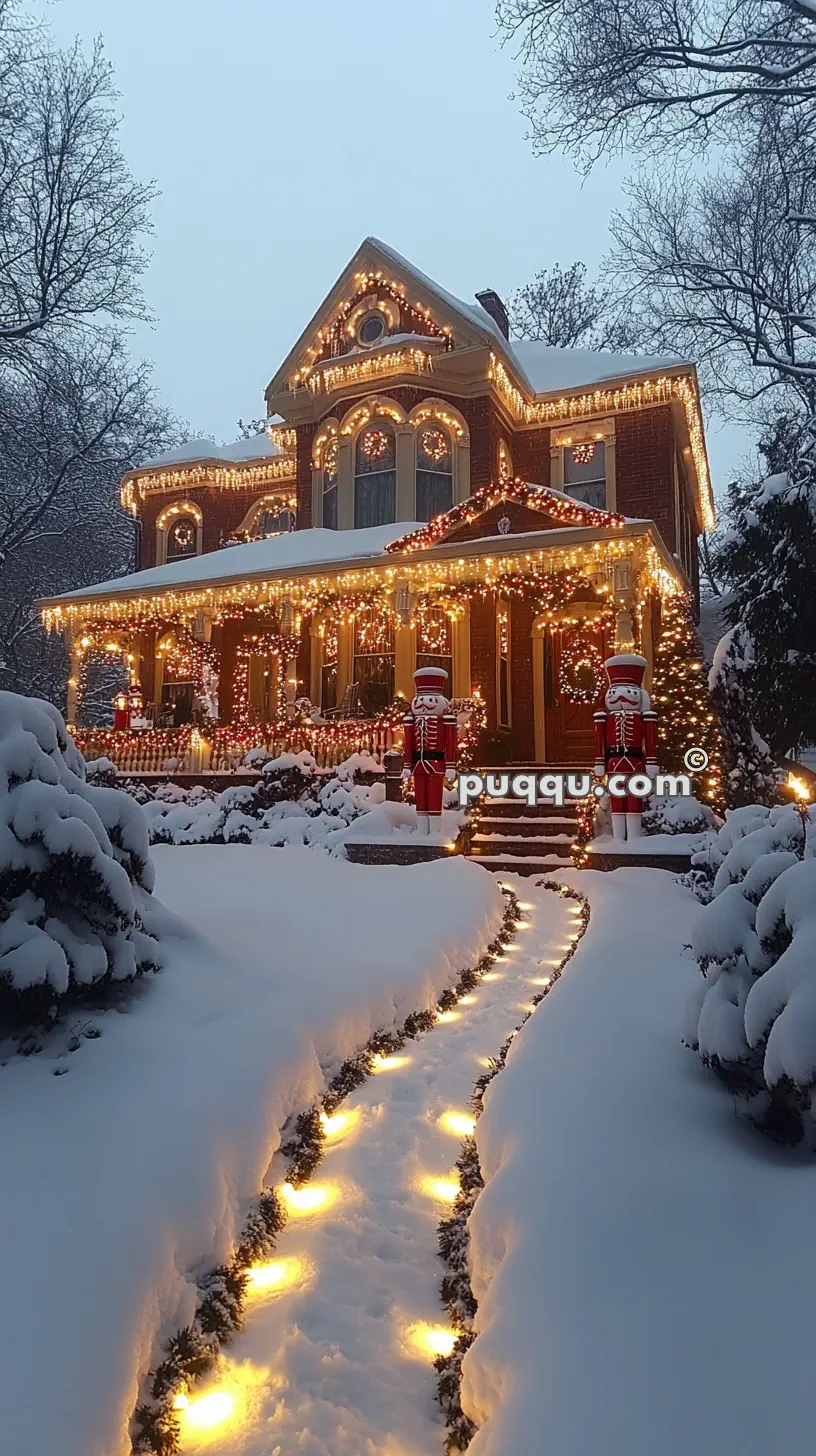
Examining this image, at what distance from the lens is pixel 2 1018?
130 inches

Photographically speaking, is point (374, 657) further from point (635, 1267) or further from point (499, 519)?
point (635, 1267)

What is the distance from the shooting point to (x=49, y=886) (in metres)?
3.47

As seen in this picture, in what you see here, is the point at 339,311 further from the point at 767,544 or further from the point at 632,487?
the point at 767,544

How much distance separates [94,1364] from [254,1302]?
0.63 metres

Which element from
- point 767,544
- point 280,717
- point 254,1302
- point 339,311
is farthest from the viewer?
point 339,311

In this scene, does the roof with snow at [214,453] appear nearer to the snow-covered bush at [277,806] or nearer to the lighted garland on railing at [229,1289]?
the snow-covered bush at [277,806]

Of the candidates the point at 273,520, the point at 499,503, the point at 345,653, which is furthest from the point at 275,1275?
the point at 273,520

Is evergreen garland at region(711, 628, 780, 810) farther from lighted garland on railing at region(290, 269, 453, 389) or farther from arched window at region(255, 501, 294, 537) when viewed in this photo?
arched window at region(255, 501, 294, 537)

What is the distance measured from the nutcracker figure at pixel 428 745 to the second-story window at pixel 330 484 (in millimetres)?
7913

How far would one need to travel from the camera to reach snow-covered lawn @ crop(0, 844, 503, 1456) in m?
1.89

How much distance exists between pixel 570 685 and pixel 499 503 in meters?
3.57

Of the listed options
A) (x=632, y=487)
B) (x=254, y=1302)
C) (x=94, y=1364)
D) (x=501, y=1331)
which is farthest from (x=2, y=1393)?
(x=632, y=487)

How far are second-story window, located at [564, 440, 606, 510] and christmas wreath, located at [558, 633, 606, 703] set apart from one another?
2.88 m

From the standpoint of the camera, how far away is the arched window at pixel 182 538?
2014 cm
